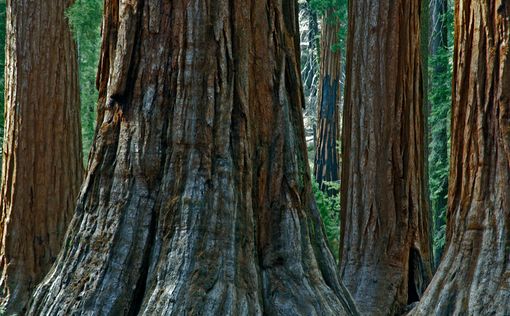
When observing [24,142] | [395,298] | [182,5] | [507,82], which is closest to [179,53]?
[182,5]

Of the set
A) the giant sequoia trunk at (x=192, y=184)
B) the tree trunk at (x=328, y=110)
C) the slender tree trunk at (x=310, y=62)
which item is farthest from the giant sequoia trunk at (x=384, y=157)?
the slender tree trunk at (x=310, y=62)

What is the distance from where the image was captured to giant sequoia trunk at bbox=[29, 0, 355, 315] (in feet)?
15.6

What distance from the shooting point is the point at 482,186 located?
5676mm

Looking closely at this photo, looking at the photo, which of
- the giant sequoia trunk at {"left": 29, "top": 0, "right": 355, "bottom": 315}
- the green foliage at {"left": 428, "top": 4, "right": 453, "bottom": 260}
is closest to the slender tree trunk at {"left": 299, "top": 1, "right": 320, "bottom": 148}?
the green foliage at {"left": 428, "top": 4, "right": 453, "bottom": 260}

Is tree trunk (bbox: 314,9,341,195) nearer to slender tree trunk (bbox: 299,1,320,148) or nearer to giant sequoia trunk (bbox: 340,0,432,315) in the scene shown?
slender tree trunk (bbox: 299,1,320,148)

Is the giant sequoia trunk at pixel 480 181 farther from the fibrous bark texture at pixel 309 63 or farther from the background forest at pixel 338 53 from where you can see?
the fibrous bark texture at pixel 309 63

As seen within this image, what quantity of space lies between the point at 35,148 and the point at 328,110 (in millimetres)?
14898

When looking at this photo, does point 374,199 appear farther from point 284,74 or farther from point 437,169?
point 437,169

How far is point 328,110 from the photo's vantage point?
80.6 ft

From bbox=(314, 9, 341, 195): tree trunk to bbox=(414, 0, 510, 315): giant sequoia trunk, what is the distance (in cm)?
1758

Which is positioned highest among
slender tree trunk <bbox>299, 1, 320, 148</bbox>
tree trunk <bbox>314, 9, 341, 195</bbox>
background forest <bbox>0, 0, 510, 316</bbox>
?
slender tree trunk <bbox>299, 1, 320, 148</bbox>

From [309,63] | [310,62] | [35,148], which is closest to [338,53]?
[310,62]

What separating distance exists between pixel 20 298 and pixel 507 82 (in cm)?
650

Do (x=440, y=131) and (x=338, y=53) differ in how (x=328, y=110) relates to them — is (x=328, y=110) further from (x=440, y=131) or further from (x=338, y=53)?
(x=440, y=131)
